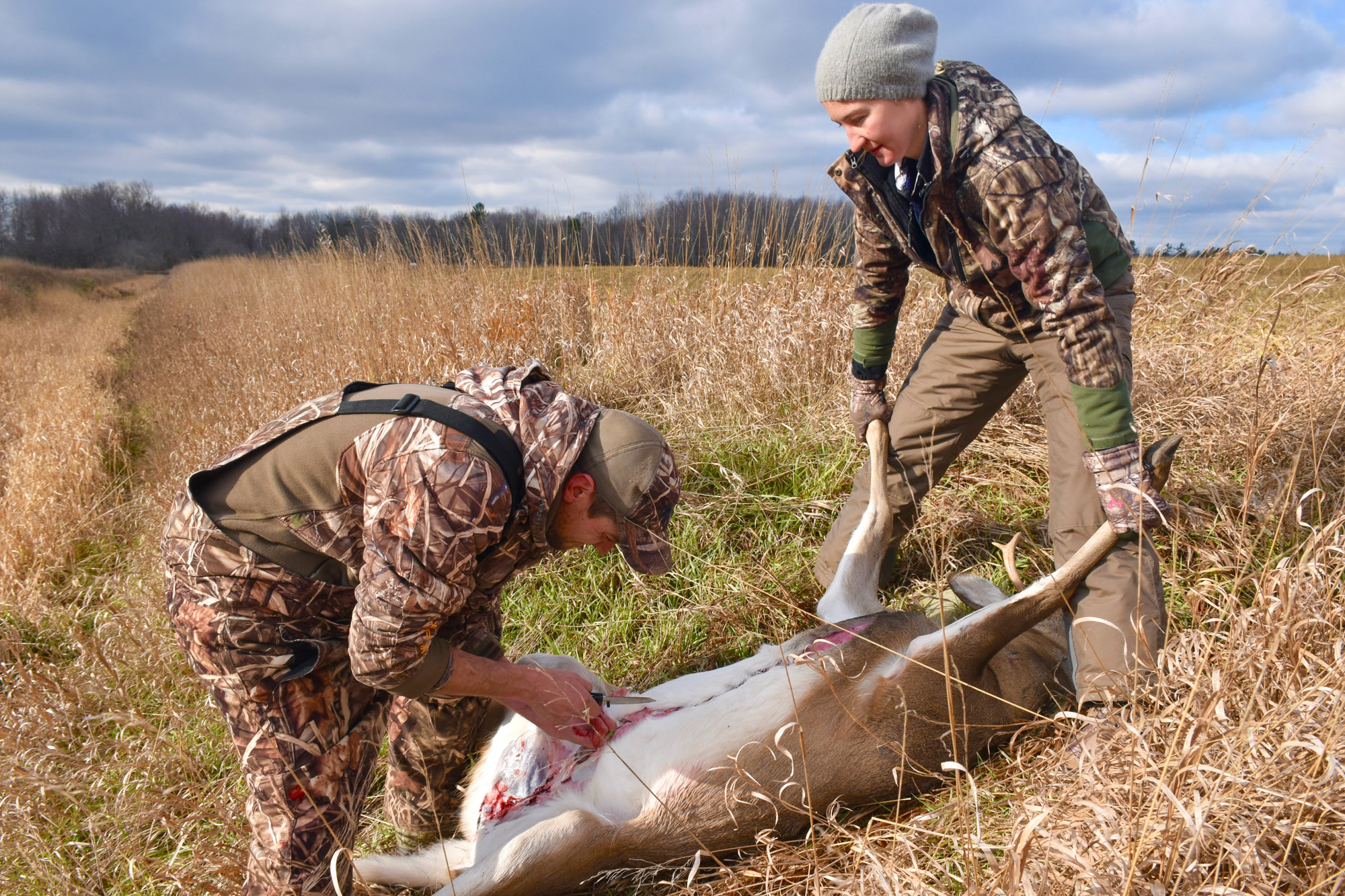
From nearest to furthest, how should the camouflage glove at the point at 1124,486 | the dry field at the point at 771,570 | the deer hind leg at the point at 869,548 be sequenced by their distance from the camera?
the dry field at the point at 771,570, the camouflage glove at the point at 1124,486, the deer hind leg at the point at 869,548

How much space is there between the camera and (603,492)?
1.99 metres

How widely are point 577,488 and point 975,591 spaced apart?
223 cm

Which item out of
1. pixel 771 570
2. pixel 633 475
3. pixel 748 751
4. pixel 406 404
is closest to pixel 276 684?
pixel 406 404

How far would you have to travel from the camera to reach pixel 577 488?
6.49 feet

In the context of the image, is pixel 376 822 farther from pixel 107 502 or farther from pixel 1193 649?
pixel 107 502

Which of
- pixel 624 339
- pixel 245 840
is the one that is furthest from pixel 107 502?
pixel 245 840

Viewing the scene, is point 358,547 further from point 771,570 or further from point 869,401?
point 869,401

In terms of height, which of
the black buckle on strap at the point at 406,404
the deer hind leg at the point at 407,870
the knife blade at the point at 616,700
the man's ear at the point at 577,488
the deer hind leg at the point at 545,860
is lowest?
the deer hind leg at the point at 407,870

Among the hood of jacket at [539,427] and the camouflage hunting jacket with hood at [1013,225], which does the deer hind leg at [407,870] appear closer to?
the hood of jacket at [539,427]

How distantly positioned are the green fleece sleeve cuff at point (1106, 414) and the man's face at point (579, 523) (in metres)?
1.54

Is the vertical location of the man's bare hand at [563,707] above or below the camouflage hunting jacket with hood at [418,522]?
below

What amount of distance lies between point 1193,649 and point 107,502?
279 inches

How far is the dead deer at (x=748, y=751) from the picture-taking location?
2416mm

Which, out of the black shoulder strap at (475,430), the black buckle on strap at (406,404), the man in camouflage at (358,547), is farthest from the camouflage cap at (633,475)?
the black buckle on strap at (406,404)
